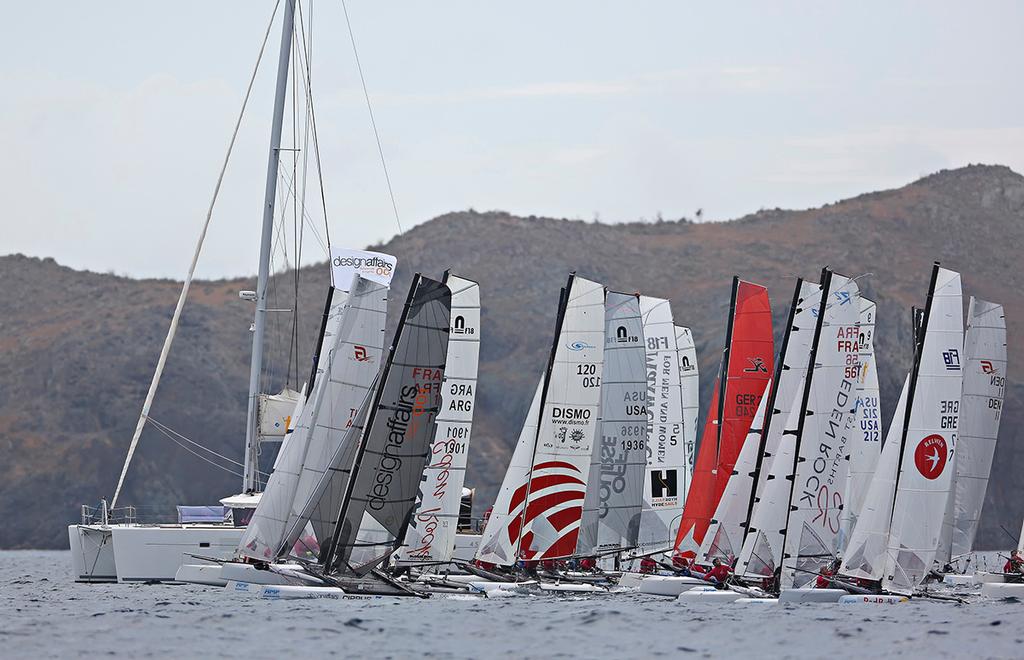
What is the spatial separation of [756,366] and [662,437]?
3657 millimetres

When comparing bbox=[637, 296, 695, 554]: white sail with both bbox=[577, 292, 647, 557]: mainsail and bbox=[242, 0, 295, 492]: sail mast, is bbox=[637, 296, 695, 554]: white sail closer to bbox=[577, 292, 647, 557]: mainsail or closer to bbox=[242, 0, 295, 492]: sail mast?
bbox=[577, 292, 647, 557]: mainsail

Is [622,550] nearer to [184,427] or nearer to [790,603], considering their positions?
[790,603]

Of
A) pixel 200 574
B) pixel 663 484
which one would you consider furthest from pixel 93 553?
pixel 663 484

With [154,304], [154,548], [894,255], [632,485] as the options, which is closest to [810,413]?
[632,485]

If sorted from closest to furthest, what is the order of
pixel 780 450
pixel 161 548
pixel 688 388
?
pixel 780 450 < pixel 161 548 < pixel 688 388

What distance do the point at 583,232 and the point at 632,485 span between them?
8411 cm

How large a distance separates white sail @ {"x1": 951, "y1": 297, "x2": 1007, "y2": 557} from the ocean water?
5.56m

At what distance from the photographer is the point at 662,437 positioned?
134ft

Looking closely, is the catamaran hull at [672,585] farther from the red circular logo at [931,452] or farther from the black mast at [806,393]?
the red circular logo at [931,452]

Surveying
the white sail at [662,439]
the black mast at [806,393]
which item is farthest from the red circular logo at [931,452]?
the white sail at [662,439]

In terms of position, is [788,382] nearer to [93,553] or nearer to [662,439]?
[662,439]

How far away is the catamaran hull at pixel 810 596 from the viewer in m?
31.9

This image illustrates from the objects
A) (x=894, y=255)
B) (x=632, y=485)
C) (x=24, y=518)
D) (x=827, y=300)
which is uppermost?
(x=894, y=255)

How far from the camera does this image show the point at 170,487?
273ft
